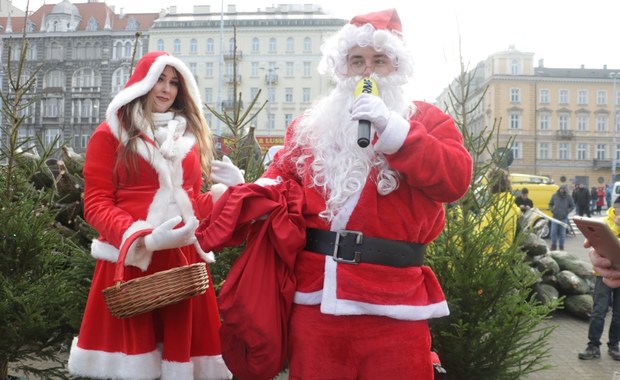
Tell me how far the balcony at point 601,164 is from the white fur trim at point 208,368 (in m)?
66.4

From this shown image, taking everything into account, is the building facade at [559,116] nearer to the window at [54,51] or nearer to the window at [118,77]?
the window at [118,77]

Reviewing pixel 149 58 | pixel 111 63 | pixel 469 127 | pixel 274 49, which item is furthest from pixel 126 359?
pixel 111 63

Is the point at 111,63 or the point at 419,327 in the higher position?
the point at 111,63

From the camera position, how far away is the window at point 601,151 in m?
62.8

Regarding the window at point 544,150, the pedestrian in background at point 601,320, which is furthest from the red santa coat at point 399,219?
the window at point 544,150

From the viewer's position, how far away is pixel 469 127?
421 centimetres

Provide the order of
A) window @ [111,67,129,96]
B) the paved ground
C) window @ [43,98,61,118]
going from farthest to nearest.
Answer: window @ [111,67,129,96] → window @ [43,98,61,118] → the paved ground

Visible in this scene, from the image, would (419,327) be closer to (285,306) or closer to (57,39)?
(285,306)

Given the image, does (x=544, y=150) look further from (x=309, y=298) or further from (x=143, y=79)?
(x=309, y=298)

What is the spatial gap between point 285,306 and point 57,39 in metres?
68.8

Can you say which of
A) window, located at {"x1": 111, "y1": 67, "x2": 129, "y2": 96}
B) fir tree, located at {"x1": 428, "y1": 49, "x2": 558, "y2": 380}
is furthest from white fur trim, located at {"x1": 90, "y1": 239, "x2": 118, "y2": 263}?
window, located at {"x1": 111, "y1": 67, "x2": 129, "y2": 96}

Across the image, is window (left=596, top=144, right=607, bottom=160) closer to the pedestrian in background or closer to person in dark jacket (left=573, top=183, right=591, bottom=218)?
person in dark jacket (left=573, top=183, right=591, bottom=218)

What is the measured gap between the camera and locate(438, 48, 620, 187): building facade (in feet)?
201

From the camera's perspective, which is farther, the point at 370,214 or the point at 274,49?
the point at 274,49
